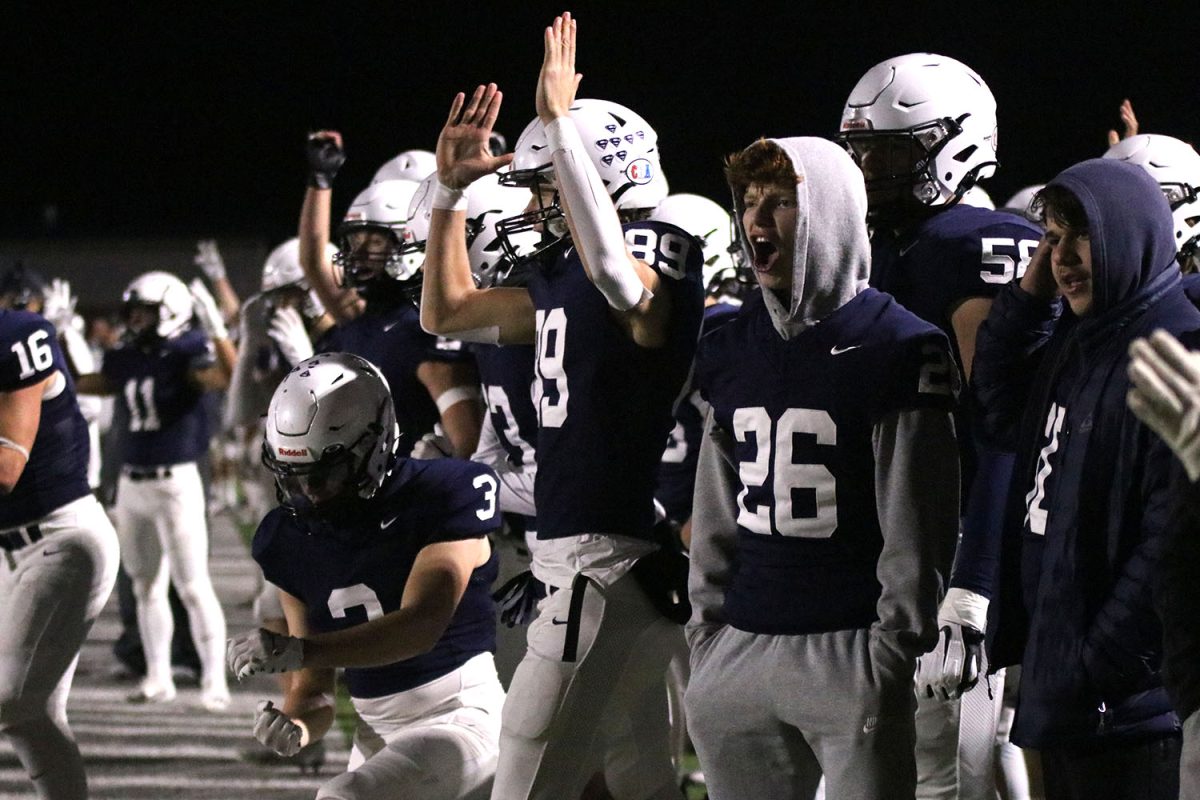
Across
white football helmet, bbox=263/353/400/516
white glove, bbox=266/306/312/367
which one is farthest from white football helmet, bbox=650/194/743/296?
white football helmet, bbox=263/353/400/516

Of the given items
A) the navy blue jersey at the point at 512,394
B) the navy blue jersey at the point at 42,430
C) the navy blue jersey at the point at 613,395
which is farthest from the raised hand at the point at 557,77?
the navy blue jersey at the point at 42,430

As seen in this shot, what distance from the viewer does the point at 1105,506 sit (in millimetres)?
2701

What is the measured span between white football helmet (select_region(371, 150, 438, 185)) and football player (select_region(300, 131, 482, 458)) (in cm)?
10

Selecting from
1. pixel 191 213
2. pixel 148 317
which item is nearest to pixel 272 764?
pixel 148 317

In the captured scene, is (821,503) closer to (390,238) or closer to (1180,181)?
(1180,181)

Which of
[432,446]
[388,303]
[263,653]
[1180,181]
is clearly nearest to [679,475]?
[432,446]

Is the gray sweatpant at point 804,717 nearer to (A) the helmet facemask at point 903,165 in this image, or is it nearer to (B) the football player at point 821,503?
(B) the football player at point 821,503

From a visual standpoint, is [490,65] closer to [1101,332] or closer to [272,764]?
[272,764]

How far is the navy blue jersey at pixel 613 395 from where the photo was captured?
12.2ft

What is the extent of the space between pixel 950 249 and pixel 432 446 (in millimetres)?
2440

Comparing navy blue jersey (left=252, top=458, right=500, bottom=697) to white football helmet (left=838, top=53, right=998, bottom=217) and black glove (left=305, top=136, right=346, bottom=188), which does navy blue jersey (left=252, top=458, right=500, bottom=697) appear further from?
black glove (left=305, top=136, right=346, bottom=188)

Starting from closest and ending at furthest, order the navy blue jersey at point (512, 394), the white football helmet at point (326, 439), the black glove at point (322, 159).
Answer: the white football helmet at point (326, 439)
the navy blue jersey at point (512, 394)
the black glove at point (322, 159)

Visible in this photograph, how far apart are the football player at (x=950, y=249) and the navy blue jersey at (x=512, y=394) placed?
1177 millimetres

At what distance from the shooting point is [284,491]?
12.9 feet
